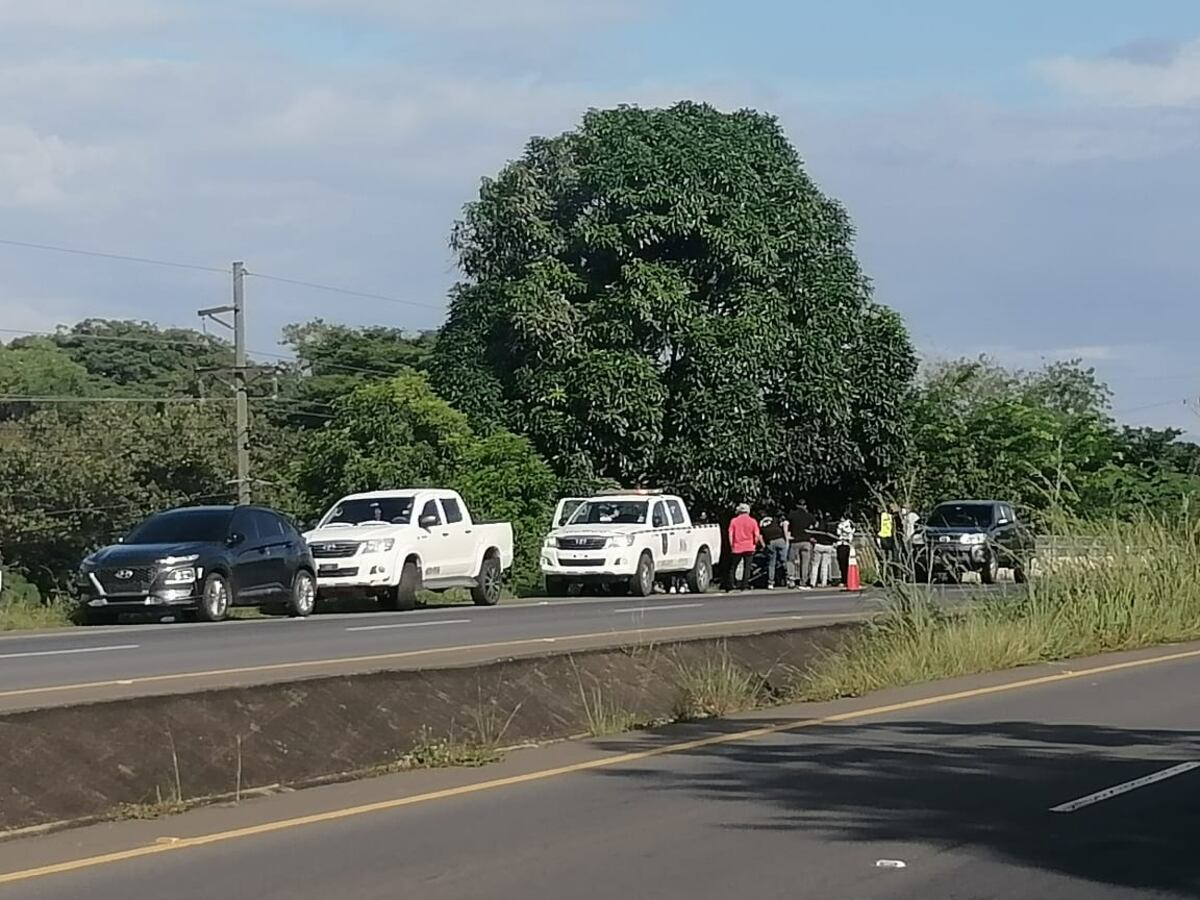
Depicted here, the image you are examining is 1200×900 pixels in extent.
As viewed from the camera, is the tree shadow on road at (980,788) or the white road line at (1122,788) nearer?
the tree shadow on road at (980,788)

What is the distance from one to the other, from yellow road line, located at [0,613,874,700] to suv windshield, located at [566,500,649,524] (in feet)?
32.7

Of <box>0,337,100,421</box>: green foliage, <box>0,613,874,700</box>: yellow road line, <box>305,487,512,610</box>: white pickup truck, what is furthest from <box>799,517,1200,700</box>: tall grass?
<box>0,337,100,421</box>: green foliage

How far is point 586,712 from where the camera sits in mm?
14305

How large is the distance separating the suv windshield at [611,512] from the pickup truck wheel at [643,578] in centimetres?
76

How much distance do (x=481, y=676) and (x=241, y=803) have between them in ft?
10.5

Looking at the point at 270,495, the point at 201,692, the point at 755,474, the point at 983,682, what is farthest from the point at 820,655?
the point at 270,495

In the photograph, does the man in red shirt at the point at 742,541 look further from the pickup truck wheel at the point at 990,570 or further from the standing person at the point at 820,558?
the pickup truck wheel at the point at 990,570

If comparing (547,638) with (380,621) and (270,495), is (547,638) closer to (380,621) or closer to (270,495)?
(380,621)

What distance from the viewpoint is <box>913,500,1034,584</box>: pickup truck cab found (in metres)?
22.9

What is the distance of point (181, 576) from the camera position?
85.7 feet

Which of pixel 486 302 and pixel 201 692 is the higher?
pixel 486 302

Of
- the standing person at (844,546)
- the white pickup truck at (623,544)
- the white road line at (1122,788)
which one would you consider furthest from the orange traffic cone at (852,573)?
the white road line at (1122,788)

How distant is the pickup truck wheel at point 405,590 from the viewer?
3023 centimetres

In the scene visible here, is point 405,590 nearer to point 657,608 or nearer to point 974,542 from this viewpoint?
point 657,608
